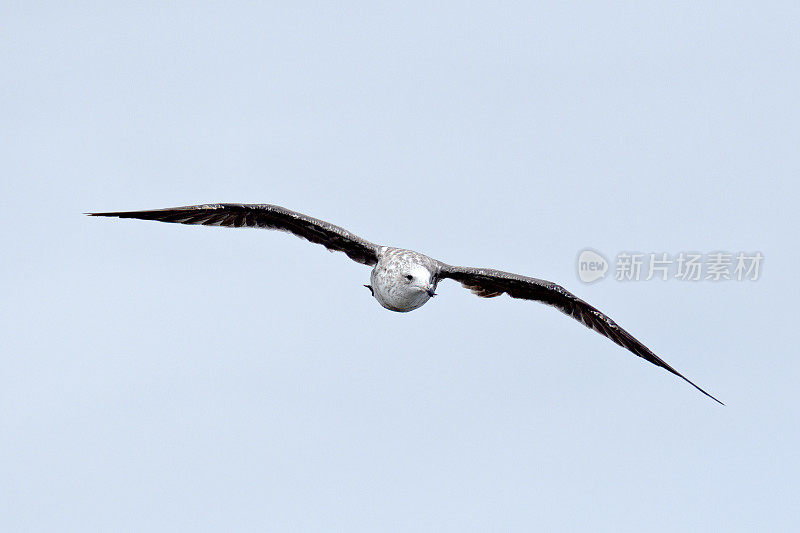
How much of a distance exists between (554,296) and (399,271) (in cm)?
360

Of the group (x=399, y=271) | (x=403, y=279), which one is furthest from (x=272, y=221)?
(x=403, y=279)

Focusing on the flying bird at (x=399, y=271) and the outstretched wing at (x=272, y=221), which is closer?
the flying bird at (x=399, y=271)

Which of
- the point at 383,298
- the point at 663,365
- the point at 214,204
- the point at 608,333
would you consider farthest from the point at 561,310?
the point at 214,204

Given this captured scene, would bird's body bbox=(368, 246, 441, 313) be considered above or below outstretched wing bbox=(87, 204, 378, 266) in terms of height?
below

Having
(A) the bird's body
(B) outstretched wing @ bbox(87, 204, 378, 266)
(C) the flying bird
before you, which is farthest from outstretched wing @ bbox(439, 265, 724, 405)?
(B) outstretched wing @ bbox(87, 204, 378, 266)

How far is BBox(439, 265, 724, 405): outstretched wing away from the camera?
68.0 feet

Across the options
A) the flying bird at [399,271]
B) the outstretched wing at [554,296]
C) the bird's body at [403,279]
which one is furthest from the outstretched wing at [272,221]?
the outstretched wing at [554,296]

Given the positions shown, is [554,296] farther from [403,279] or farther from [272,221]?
[272,221]

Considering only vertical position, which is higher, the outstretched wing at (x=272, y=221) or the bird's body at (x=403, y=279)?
the outstretched wing at (x=272, y=221)

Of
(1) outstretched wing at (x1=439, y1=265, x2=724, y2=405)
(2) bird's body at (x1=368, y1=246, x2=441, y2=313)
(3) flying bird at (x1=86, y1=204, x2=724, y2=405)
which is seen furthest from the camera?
(1) outstretched wing at (x1=439, y1=265, x2=724, y2=405)

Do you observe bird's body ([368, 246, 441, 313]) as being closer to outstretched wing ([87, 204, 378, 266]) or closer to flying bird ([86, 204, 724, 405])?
flying bird ([86, 204, 724, 405])

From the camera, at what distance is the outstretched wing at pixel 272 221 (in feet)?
68.9

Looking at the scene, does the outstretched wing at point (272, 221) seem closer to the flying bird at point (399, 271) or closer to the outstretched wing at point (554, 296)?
the flying bird at point (399, 271)

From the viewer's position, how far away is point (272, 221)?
21.6 meters
